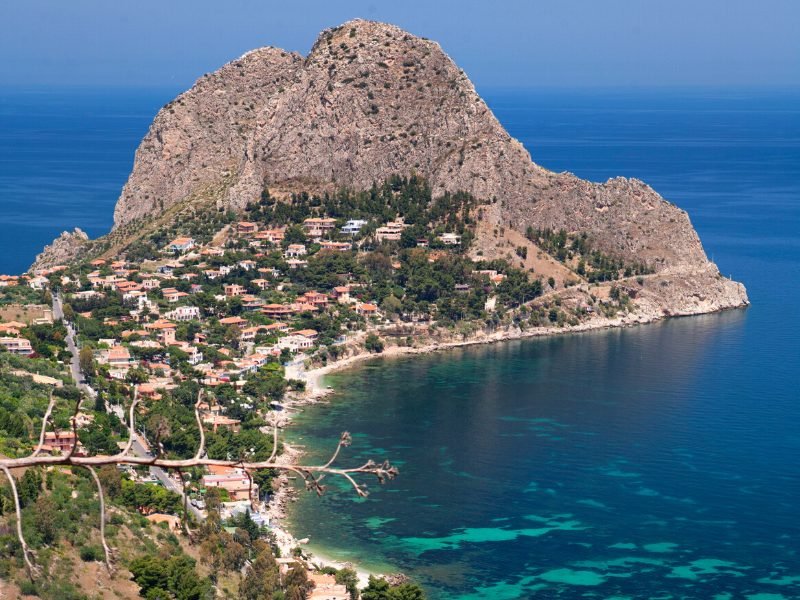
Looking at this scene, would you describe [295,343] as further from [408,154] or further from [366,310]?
[408,154]

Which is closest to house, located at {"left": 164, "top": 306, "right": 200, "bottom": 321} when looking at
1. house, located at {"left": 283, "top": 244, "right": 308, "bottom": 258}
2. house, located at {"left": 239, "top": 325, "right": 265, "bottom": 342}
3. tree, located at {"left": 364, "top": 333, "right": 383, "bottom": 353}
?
house, located at {"left": 239, "top": 325, "right": 265, "bottom": 342}

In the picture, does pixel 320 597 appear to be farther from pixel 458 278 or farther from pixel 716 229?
pixel 716 229

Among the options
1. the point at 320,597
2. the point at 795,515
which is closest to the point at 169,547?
the point at 320,597

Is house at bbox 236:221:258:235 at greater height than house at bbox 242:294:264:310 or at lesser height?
greater

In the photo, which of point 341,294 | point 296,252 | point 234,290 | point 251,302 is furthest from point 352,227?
point 251,302

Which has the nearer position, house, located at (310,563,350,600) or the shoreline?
house, located at (310,563,350,600)

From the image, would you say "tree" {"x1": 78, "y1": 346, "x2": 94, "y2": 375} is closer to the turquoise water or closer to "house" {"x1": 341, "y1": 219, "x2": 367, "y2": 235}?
the turquoise water

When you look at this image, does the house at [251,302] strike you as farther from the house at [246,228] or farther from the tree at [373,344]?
the house at [246,228]
